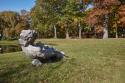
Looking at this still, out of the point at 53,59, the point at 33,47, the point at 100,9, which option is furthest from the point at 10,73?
the point at 100,9

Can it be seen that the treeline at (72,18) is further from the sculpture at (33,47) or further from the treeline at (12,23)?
the sculpture at (33,47)

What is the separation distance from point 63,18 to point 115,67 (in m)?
51.0

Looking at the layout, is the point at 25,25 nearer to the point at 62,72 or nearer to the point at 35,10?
the point at 35,10

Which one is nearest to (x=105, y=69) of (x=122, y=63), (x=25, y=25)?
(x=122, y=63)

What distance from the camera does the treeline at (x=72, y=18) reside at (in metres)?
49.1

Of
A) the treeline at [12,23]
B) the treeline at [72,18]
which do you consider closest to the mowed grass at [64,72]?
the treeline at [72,18]

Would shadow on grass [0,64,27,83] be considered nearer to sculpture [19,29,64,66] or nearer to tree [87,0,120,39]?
sculpture [19,29,64,66]

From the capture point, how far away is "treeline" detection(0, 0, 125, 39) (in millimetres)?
49062

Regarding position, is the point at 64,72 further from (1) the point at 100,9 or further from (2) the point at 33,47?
(1) the point at 100,9

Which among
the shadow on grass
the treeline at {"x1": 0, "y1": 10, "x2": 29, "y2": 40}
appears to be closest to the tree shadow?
the shadow on grass

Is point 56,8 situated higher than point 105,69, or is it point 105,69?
point 56,8

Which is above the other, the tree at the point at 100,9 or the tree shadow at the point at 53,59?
the tree at the point at 100,9

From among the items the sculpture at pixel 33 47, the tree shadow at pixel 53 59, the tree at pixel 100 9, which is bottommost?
the tree shadow at pixel 53 59

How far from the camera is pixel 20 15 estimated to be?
310 feet
